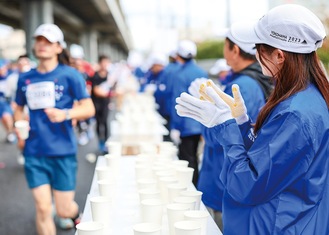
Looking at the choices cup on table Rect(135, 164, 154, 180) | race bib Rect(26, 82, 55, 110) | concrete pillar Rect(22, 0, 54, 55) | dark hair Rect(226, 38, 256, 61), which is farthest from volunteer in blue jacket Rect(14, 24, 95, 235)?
concrete pillar Rect(22, 0, 54, 55)

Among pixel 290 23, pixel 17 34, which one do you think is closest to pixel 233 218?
pixel 290 23

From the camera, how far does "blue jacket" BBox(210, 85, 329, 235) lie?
170 cm

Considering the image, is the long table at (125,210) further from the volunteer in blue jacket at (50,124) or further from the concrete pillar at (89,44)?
the concrete pillar at (89,44)

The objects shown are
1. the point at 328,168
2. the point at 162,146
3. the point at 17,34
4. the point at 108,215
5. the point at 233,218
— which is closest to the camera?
the point at 328,168

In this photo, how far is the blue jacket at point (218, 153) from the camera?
3252 millimetres

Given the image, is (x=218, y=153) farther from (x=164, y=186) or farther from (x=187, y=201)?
(x=187, y=201)

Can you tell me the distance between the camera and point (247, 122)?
2.23 meters

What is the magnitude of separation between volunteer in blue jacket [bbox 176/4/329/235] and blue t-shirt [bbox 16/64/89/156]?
2.19 meters

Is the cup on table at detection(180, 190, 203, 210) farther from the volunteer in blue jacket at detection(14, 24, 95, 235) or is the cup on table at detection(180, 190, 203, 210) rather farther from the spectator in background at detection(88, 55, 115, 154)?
the spectator in background at detection(88, 55, 115, 154)

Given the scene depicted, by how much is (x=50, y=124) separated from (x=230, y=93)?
1.57m

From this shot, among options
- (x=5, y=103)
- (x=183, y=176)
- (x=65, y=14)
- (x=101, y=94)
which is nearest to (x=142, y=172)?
(x=183, y=176)

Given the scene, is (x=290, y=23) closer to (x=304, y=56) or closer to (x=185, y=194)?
(x=304, y=56)

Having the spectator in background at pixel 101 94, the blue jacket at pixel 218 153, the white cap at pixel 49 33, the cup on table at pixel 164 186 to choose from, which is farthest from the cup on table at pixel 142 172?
the spectator in background at pixel 101 94

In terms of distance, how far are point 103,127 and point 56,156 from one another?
16.5 feet
